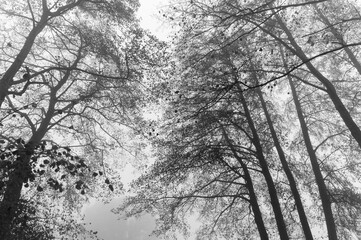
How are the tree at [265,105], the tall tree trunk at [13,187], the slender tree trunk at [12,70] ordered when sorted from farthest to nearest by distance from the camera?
the tree at [265,105]
the slender tree trunk at [12,70]
the tall tree trunk at [13,187]

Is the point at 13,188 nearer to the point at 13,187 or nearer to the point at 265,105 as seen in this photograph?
the point at 13,187

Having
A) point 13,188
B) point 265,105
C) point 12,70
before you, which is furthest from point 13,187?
point 265,105

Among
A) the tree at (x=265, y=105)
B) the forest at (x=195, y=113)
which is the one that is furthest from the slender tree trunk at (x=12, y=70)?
the tree at (x=265, y=105)

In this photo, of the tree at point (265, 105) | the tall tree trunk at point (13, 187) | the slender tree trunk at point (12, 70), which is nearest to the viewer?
the tall tree trunk at point (13, 187)

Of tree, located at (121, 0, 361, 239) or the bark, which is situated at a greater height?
tree, located at (121, 0, 361, 239)

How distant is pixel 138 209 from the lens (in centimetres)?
1158

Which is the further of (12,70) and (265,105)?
(265,105)

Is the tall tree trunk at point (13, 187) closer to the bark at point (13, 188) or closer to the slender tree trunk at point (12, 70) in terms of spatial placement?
the bark at point (13, 188)

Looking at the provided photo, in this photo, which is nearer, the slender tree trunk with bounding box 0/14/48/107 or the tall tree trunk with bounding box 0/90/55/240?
the tall tree trunk with bounding box 0/90/55/240

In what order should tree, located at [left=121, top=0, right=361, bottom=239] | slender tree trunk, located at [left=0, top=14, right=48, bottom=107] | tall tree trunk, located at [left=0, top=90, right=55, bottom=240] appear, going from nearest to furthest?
1. tall tree trunk, located at [left=0, top=90, right=55, bottom=240]
2. slender tree trunk, located at [left=0, top=14, right=48, bottom=107]
3. tree, located at [left=121, top=0, right=361, bottom=239]

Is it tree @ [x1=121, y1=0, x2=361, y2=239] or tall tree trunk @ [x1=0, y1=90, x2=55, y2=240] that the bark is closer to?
tall tree trunk @ [x1=0, y1=90, x2=55, y2=240]


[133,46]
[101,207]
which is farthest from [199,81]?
[101,207]

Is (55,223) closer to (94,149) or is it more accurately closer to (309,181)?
(94,149)

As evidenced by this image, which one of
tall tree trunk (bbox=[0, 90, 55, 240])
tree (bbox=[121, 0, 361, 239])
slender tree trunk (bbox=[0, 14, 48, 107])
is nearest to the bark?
tall tree trunk (bbox=[0, 90, 55, 240])
